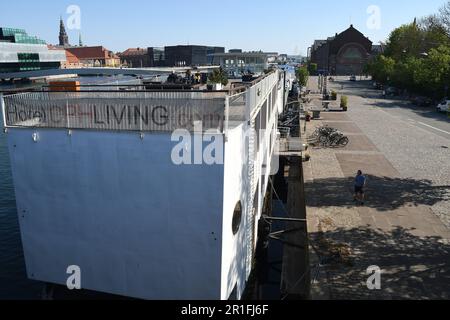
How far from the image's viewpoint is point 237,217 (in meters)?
10.4

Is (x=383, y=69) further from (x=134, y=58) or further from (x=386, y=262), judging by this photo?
(x=134, y=58)

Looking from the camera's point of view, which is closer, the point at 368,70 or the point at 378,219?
the point at 378,219

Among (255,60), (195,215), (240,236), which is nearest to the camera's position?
(195,215)

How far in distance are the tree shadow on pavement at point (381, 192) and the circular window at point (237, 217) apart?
6001mm

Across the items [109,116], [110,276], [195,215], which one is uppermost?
[109,116]

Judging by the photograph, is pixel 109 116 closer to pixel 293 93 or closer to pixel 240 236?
pixel 240 236

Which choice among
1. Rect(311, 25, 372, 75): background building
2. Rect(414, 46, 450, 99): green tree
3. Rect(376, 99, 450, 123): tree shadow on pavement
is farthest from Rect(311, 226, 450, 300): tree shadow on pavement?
Rect(311, 25, 372, 75): background building

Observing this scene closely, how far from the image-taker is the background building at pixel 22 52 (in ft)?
334

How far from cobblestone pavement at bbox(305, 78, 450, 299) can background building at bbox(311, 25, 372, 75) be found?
309ft

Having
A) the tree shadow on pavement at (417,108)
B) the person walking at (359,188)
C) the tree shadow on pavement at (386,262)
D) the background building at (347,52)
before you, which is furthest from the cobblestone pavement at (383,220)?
the background building at (347,52)

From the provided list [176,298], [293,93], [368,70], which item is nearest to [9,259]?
[176,298]

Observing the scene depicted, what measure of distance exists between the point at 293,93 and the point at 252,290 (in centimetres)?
5192

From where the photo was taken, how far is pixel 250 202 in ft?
40.6
